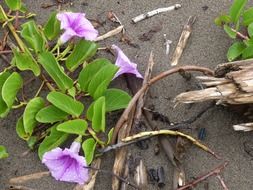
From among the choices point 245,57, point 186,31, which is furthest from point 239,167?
point 186,31

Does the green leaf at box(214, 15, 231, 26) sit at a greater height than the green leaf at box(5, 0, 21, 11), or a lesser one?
lesser

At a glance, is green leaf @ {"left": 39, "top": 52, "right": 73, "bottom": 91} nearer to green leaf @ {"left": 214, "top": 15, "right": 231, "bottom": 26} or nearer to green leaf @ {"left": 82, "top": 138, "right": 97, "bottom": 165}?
green leaf @ {"left": 82, "top": 138, "right": 97, "bottom": 165}

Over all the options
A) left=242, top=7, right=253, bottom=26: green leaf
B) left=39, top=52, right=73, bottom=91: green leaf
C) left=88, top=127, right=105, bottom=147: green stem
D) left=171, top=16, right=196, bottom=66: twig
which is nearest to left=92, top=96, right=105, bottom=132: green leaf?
left=88, top=127, right=105, bottom=147: green stem

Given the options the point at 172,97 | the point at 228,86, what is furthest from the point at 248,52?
the point at 172,97

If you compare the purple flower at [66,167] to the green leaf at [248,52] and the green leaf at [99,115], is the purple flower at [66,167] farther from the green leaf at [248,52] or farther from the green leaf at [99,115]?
the green leaf at [248,52]

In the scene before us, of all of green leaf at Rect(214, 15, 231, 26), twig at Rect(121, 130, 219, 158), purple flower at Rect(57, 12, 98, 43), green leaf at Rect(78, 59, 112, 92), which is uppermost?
purple flower at Rect(57, 12, 98, 43)

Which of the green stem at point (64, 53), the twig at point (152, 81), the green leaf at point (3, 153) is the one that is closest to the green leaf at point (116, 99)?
the twig at point (152, 81)
